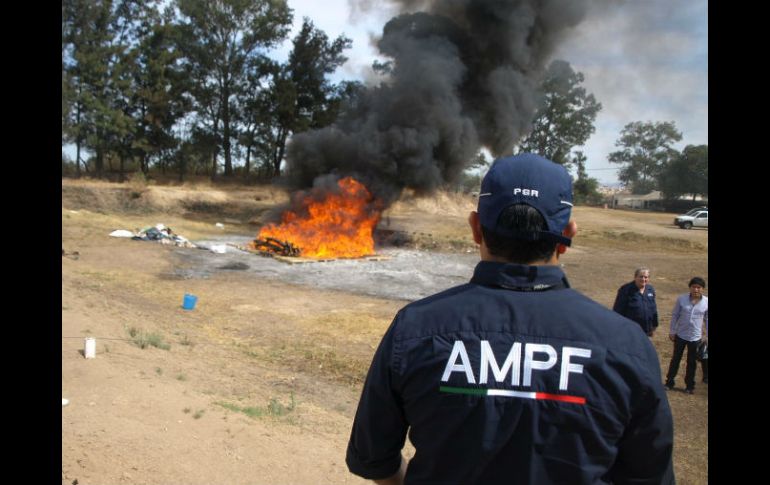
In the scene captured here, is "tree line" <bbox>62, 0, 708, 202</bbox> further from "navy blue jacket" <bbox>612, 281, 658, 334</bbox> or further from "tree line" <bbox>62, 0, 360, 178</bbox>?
"navy blue jacket" <bbox>612, 281, 658, 334</bbox>

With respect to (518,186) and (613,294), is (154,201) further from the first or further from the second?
(518,186)

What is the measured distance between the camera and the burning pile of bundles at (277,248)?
17000 millimetres

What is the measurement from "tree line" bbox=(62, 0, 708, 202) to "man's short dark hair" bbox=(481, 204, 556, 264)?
109 feet

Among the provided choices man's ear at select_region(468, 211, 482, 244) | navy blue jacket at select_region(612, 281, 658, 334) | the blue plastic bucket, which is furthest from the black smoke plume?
man's ear at select_region(468, 211, 482, 244)

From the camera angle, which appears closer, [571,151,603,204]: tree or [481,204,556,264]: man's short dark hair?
[481,204,556,264]: man's short dark hair

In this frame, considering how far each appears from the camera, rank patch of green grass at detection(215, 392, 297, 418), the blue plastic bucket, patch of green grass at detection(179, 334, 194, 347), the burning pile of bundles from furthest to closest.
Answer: the burning pile of bundles → the blue plastic bucket → patch of green grass at detection(179, 334, 194, 347) → patch of green grass at detection(215, 392, 297, 418)

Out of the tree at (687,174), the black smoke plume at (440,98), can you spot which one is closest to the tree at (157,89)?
the black smoke plume at (440,98)

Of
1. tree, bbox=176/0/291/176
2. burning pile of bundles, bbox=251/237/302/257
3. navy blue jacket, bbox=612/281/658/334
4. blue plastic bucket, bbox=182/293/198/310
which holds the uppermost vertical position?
tree, bbox=176/0/291/176

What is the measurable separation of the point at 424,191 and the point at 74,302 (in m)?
15.7

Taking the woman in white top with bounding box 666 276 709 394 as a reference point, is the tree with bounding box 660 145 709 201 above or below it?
above

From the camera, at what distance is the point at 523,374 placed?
4.31 feet

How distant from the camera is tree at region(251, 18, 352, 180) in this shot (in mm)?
36344

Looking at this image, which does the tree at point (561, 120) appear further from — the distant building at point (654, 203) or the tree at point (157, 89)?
the tree at point (157, 89)

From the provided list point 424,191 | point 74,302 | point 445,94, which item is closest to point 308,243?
point 424,191
